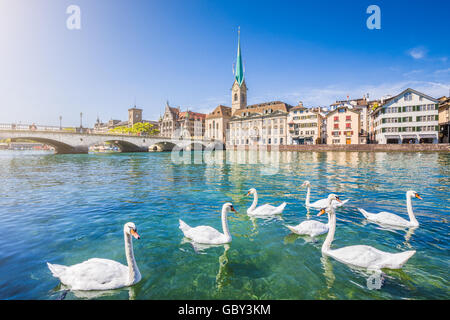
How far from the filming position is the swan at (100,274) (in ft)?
12.4

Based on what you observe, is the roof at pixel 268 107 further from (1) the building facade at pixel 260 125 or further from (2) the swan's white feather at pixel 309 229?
(2) the swan's white feather at pixel 309 229

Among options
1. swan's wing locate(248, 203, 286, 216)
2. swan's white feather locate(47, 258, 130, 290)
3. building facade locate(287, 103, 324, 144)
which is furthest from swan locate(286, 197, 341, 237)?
building facade locate(287, 103, 324, 144)

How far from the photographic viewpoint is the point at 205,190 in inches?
511

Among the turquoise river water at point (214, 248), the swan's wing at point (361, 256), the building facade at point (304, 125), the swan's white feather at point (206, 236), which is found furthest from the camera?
the building facade at point (304, 125)

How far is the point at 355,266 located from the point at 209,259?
3.24 m

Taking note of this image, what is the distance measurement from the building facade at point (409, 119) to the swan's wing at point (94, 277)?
223ft

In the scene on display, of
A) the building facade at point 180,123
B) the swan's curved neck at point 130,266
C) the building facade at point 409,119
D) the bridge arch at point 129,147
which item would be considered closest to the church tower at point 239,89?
the building facade at point 180,123

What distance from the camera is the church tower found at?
326 ft

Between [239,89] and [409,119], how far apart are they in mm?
65351

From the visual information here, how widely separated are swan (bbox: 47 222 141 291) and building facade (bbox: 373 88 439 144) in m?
67.8

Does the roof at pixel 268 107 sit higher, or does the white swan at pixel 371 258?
the roof at pixel 268 107

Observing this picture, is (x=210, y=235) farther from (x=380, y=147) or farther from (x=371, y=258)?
(x=380, y=147)

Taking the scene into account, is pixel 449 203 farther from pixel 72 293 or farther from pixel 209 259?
pixel 72 293
